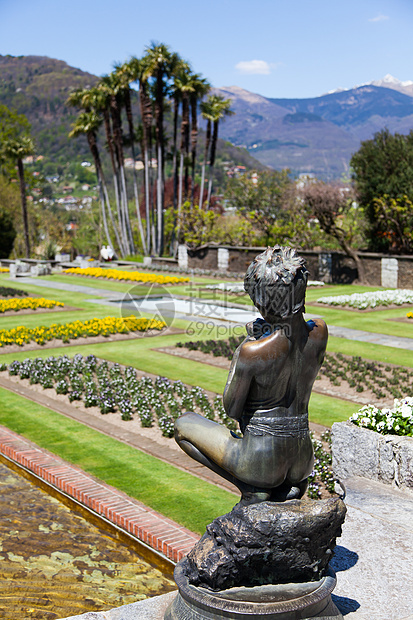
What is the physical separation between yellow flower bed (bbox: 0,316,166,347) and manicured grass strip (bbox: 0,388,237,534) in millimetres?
4899

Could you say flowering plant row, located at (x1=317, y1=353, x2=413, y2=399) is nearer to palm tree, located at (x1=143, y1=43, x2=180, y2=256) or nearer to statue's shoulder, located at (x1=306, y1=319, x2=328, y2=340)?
statue's shoulder, located at (x1=306, y1=319, x2=328, y2=340)

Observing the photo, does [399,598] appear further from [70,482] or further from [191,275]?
[191,275]

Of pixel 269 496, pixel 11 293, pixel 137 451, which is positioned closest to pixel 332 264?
pixel 11 293

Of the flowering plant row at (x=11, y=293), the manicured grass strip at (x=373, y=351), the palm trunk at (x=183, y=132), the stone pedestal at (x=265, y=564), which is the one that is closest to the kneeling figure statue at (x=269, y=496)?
the stone pedestal at (x=265, y=564)

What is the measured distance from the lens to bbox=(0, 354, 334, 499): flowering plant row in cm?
902

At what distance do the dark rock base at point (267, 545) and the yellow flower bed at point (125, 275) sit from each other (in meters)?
22.4

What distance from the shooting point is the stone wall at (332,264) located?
24.8 m

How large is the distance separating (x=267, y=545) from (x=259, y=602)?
350 mm

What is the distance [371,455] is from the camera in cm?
634

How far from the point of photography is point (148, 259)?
33.2 metres

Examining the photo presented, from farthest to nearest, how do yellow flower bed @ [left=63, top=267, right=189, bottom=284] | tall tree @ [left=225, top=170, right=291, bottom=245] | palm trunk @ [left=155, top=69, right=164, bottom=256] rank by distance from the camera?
palm trunk @ [left=155, top=69, right=164, bottom=256] → tall tree @ [left=225, top=170, right=291, bottom=245] → yellow flower bed @ [left=63, top=267, right=189, bottom=284]

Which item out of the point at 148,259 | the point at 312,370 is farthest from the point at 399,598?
the point at 148,259

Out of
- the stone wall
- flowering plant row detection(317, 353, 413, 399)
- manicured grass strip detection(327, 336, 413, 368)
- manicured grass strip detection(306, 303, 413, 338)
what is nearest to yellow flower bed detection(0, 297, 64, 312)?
manicured grass strip detection(306, 303, 413, 338)

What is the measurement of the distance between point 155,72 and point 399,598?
3363cm
